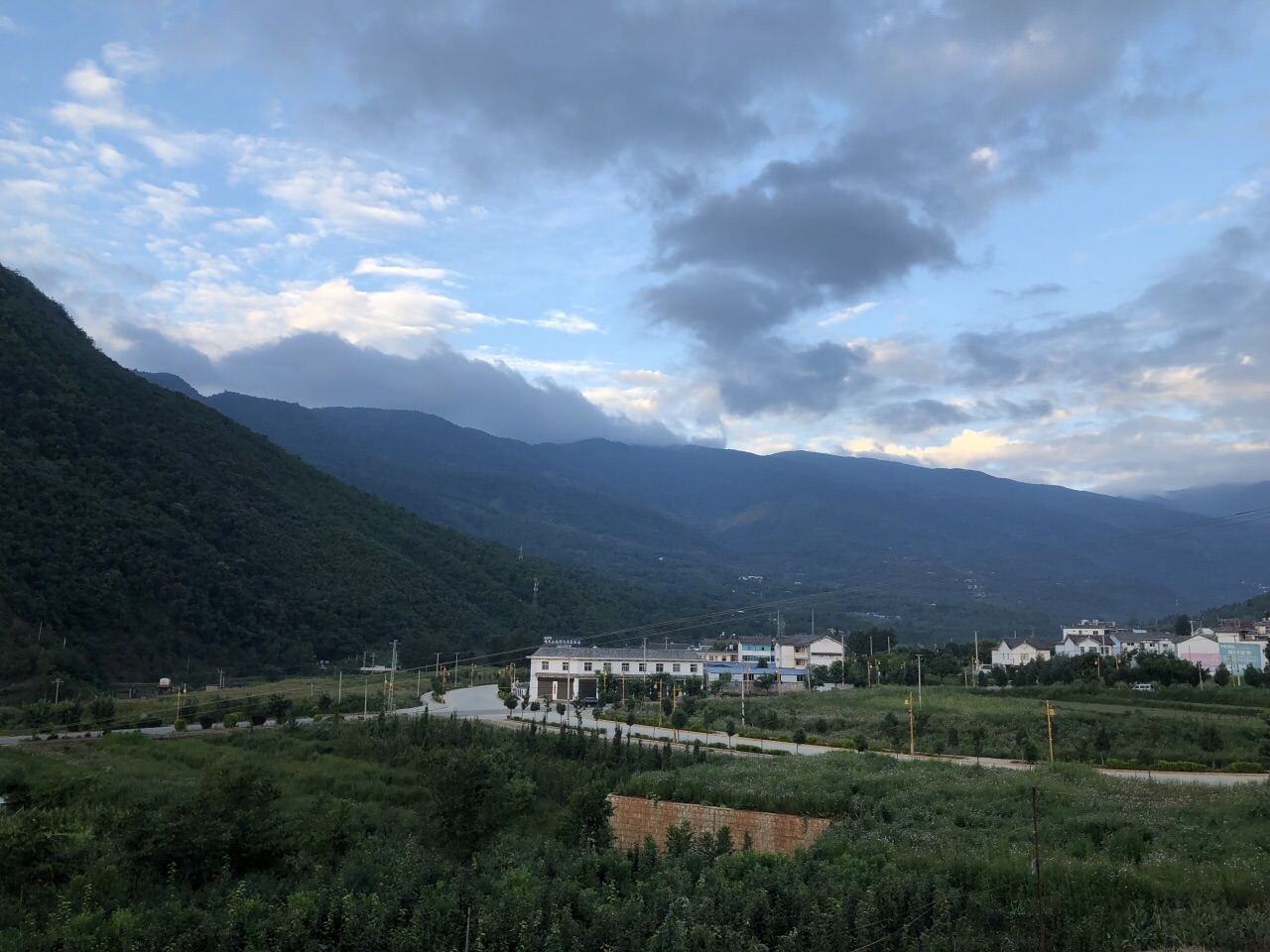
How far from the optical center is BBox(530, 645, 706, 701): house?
176 ft

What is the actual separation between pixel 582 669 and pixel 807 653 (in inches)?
676

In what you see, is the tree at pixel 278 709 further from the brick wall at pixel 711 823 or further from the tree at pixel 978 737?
the tree at pixel 978 737

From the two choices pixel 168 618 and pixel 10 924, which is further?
pixel 168 618

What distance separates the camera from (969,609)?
5635 inches

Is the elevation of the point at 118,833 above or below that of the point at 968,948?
below

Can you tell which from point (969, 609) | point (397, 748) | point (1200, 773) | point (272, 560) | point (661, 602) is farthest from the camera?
point (969, 609)

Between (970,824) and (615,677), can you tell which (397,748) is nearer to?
(970,824)

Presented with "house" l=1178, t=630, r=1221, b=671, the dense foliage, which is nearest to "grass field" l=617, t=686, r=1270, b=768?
the dense foliage

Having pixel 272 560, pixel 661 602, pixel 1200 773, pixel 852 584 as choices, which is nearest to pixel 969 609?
pixel 852 584

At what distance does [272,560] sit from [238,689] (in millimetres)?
16713

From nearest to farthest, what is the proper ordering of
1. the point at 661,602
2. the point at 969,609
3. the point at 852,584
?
the point at 661,602, the point at 969,609, the point at 852,584

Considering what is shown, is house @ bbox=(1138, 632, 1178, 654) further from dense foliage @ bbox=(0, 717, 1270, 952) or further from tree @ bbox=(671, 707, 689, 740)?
dense foliage @ bbox=(0, 717, 1270, 952)

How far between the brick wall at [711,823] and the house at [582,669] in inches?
1361

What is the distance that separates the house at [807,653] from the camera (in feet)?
203
